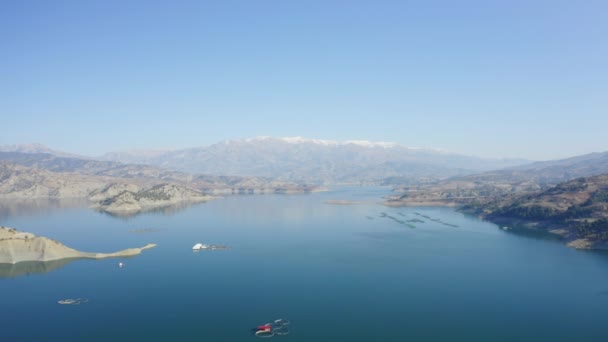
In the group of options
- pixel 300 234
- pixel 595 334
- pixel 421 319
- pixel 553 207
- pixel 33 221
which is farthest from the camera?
pixel 33 221

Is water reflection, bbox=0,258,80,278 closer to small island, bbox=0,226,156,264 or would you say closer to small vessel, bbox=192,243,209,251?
small island, bbox=0,226,156,264

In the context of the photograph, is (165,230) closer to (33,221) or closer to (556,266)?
(33,221)

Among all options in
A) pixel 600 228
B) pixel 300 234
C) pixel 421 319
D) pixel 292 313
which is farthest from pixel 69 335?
pixel 600 228

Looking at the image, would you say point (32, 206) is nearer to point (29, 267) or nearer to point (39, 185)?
point (39, 185)

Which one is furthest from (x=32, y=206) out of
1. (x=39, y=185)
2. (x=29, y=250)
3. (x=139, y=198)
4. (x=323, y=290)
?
(x=323, y=290)

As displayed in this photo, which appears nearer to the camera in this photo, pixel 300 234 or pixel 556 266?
pixel 556 266

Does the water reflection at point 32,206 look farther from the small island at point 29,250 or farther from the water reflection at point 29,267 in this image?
the water reflection at point 29,267

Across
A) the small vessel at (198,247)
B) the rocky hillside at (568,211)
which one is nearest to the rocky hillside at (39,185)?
the small vessel at (198,247)
